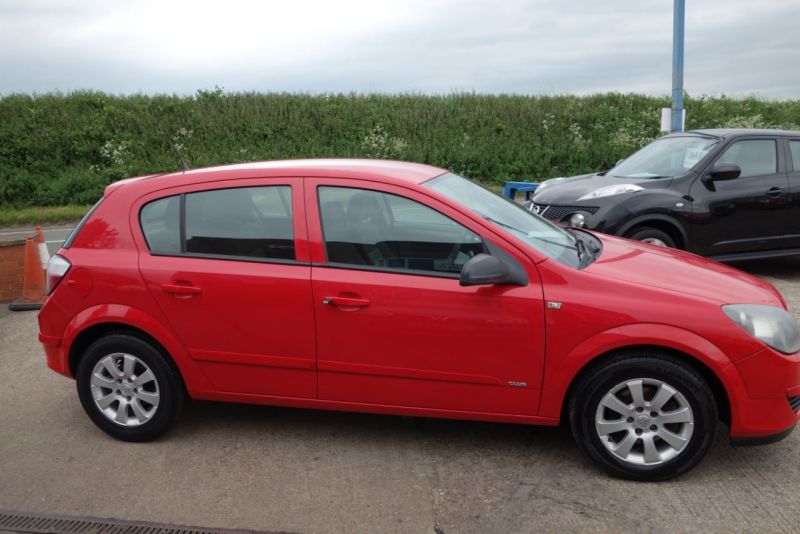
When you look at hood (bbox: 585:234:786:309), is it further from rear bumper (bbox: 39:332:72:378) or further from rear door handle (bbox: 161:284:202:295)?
rear bumper (bbox: 39:332:72:378)

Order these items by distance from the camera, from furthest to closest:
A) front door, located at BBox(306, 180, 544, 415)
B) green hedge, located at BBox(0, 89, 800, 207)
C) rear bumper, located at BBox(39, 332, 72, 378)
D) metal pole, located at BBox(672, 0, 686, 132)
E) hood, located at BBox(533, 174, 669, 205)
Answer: green hedge, located at BBox(0, 89, 800, 207) → metal pole, located at BBox(672, 0, 686, 132) → hood, located at BBox(533, 174, 669, 205) → rear bumper, located at BBox(39, 332, 72, 378) → front door, located at BBox(306, 180, 544, 415)

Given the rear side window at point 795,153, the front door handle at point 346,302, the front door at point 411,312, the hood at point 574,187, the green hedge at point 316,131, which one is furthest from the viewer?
the green hedge at point 316,131

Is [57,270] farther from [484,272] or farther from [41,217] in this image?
[41,217]

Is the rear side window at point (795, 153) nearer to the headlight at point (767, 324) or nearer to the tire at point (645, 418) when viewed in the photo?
the headlight at point (767, 324)

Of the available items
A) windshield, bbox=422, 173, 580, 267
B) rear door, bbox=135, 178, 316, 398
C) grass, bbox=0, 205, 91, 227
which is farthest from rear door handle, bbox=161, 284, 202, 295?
grass, bbox=0, 205, 91, 227

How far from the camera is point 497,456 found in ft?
12.8

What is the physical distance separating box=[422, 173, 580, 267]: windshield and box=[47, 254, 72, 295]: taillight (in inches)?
85.9

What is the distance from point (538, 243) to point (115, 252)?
2.44 metres

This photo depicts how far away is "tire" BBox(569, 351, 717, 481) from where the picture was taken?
11.3ft

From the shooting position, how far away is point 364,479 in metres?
3.67

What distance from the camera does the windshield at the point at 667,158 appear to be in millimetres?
7973

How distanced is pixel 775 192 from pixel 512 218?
518 centimetres

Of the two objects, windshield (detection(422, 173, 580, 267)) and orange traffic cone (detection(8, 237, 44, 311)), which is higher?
windshield (detection(422, 173, 580, 267))

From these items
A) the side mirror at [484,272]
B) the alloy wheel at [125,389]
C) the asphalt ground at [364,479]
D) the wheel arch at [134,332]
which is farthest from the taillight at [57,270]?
the side mirror at [484,272]
